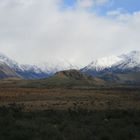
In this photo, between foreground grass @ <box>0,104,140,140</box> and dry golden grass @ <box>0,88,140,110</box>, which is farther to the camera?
dry golden grass @ <box>0,88,140,110</box>

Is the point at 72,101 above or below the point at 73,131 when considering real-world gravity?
above

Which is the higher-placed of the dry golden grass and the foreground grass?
the dry golden grass

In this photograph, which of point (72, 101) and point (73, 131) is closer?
point (73, 131)

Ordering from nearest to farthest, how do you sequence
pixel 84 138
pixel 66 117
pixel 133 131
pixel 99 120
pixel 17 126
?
pixel 84 138, pixel 133 131, pixel 17 126, pixel 99 120, pixel 66 117

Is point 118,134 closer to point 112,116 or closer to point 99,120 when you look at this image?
point 99,120

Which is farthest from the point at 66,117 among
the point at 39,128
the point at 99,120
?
the point at 39,128

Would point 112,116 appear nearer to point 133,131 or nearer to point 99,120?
point 99,120

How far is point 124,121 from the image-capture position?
26.8 meters

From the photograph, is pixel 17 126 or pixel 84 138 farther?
pixel 17 126

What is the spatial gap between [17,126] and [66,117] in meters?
6.56

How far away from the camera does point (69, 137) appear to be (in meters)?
20.0

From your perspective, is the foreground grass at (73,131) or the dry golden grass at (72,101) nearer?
the foreground grass at (73,131)

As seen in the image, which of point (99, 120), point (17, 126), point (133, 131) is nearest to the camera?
point (133, 131)

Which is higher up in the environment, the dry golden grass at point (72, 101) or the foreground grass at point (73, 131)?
the dry golden grass at point (72, 101)
